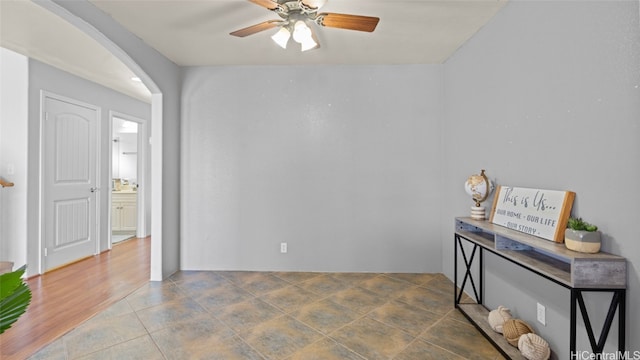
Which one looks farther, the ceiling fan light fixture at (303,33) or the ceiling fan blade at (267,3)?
the ceiling fan light fixture at (303,33)

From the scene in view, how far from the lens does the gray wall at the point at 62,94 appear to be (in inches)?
133

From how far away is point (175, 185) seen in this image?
3.53m

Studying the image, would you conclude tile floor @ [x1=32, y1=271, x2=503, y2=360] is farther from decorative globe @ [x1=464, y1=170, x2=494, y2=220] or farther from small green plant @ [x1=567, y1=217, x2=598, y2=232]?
small green plant @ [x1=567, y1=217, x2=598, y2=232]

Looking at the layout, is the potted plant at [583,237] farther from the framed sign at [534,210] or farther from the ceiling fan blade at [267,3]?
the ceiling fan blade at [267,3]

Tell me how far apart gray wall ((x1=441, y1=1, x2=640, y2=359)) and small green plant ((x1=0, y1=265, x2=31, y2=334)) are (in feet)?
7.76

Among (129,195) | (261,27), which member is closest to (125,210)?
(129,195)

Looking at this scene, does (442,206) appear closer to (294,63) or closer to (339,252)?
(339,252)

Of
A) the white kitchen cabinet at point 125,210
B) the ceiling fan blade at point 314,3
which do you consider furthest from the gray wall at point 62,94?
the ceiling fan blade at point 314,3

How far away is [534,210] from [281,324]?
1965 mm

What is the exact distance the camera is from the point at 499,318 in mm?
2117

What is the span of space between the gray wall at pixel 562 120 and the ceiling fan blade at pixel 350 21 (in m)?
1.07

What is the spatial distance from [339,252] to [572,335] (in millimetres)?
2387

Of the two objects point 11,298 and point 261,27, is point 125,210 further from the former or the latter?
point 11,298

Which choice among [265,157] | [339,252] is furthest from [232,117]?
[339,252]
